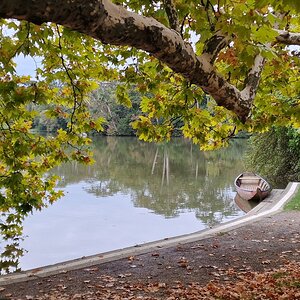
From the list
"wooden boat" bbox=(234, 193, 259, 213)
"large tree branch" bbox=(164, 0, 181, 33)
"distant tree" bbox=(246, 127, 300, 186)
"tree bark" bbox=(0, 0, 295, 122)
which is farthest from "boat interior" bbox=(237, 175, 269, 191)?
"large tree branch" bbox=(164, 0, 181, 33)

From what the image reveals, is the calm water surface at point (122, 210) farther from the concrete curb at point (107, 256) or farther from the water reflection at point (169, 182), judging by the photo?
the concrete curb at point (107, 256)

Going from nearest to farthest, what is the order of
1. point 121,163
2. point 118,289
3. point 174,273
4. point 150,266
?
point 118,289 → point 174,273 → point 150,266 → point 121,163

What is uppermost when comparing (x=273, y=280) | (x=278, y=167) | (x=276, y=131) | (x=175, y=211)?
(x=276, y=131)

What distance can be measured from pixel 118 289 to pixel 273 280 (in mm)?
2227

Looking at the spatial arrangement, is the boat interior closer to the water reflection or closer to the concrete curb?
the water reflection

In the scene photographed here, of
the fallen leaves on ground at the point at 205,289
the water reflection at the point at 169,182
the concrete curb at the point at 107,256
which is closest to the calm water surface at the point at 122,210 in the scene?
the water reflection at the point at 169,182

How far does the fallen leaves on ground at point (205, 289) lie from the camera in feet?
17.6

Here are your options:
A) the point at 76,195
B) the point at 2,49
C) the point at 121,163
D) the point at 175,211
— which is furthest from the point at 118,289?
the point at 121,163

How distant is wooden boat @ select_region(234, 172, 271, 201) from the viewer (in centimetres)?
1892

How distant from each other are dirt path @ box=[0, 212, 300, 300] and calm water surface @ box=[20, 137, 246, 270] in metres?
4.48

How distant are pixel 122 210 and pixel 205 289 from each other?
1222cm

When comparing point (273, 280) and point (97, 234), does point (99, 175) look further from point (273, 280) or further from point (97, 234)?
point (273, 280)

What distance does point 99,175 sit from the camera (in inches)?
1103

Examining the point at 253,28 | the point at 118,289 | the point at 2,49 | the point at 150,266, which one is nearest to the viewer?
the point at 253,28
